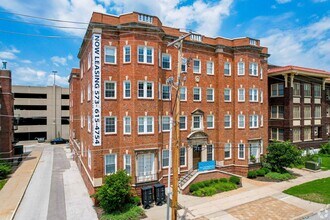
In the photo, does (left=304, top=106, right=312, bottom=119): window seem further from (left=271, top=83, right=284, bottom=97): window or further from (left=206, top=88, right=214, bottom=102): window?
(left=206, top=88, right=214, bottom=102): window

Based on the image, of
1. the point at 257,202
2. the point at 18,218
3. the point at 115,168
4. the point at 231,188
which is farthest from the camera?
the point at 231,188

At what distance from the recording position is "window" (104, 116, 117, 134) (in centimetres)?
1786

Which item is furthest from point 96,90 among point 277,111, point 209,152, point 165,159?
point 277,111

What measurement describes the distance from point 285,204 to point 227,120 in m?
9.94

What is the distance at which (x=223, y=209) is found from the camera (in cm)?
1566

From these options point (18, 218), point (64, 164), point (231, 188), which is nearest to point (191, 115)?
point (231, 188)

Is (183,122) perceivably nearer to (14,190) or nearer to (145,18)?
(145,18)

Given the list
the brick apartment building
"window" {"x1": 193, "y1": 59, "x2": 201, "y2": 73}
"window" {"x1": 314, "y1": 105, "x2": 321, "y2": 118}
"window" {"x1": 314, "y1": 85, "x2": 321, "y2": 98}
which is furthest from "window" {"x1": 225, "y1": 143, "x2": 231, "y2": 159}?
"window" {"x1": 314, "y1": 85, "x2": 321, "y2": 98}

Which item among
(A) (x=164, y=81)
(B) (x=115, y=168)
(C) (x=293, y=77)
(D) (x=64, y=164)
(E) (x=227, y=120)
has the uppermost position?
(C) (x=293, y=77)

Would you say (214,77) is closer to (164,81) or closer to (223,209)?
(164,81)

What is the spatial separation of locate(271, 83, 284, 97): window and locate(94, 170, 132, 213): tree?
84.9 ft

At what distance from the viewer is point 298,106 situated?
3156cm

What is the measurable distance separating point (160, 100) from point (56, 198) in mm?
11883

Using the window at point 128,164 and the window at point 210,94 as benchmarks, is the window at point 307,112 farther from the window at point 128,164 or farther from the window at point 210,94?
the window at point 128,164
